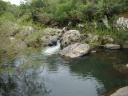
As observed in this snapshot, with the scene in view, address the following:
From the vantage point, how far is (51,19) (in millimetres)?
29203

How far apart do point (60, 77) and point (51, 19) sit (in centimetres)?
2146

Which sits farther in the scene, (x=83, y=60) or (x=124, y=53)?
(x=124, y=53)

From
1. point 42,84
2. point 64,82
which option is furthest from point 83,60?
point 42,84

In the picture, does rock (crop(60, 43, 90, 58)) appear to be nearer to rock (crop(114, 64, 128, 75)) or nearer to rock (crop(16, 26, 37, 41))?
rock (crop(114, 64, 128, 75))

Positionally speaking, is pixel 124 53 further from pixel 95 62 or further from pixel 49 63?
pixel 49 63

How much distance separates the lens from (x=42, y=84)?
8961mm

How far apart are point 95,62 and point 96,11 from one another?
10.6m

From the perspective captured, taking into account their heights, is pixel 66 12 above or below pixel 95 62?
above

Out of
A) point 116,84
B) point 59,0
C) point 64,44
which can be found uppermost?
point 59,0

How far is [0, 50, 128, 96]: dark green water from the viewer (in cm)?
812

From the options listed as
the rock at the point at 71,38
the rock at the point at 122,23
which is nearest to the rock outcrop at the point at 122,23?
the rock at the point at 122,23

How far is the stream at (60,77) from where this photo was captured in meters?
8.11

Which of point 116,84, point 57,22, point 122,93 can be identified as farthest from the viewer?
point 57,22

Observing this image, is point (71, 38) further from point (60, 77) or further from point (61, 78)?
point (61, 78)
